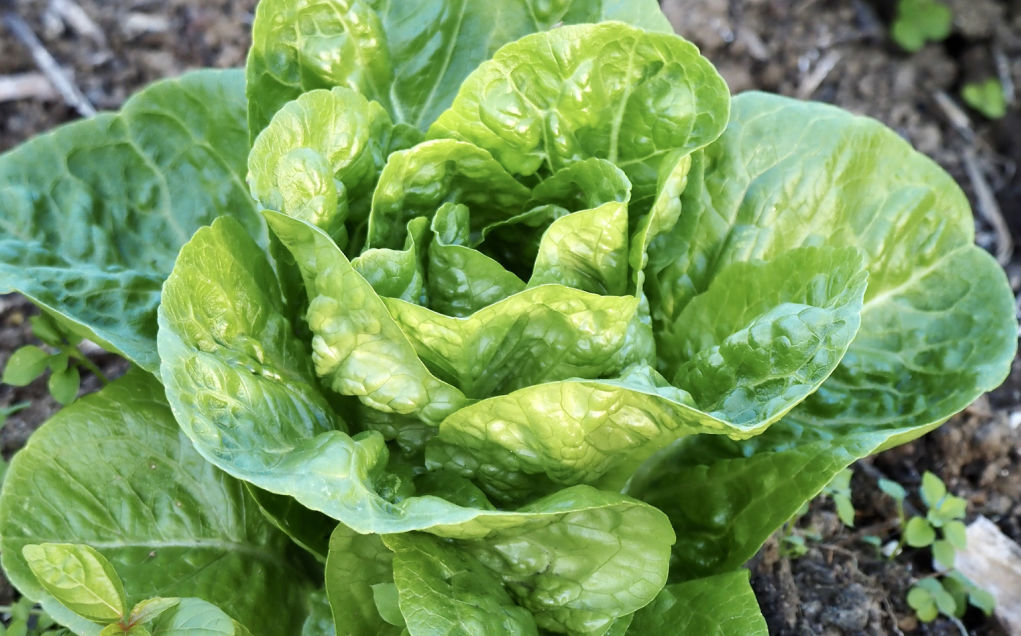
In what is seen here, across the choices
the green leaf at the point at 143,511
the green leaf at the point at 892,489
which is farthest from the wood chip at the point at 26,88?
the green leaf at the point at 892,489

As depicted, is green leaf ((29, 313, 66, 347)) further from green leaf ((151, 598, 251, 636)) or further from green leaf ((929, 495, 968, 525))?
green leaf ((929, 495, 968, 525))

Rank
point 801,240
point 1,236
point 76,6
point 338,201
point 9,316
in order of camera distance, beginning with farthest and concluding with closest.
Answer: point 76,6
point 9,316
point 801,240
point 1,236
point 338,201

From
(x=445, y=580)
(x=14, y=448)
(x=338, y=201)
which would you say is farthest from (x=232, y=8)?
(x=445, y=580)

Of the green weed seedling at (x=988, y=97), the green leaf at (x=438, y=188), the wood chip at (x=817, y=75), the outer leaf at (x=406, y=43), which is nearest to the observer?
the green leaf at (x=438, y=188)

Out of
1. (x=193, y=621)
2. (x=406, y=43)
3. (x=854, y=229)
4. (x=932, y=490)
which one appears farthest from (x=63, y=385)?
(x=932, y=490)

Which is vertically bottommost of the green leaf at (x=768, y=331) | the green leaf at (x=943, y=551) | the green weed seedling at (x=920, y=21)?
the green leaf at (x=943, y=551)

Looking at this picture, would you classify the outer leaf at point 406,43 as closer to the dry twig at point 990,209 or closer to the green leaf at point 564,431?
the green leaf at point 564,431

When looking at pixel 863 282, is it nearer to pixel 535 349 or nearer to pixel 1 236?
pixel 535 349
